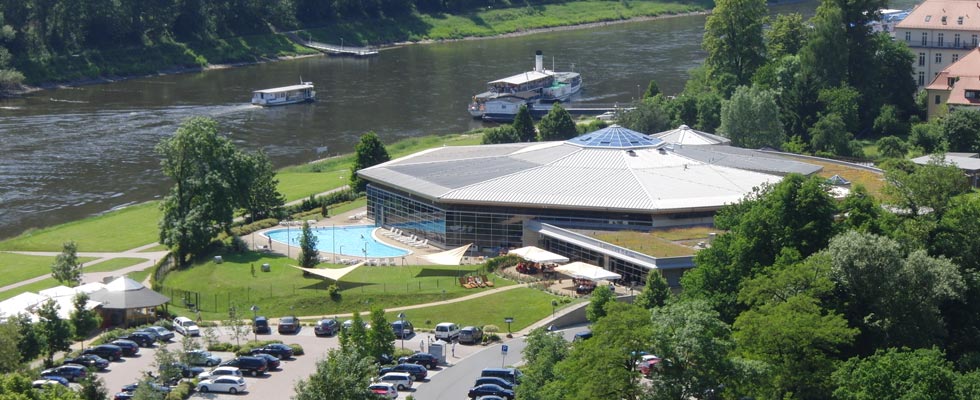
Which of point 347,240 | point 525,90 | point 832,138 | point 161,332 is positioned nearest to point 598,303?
point 161,332

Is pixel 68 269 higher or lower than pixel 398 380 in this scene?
higher

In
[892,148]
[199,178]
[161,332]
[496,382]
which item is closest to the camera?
[496,382]

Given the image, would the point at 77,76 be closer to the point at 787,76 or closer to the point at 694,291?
the point at 787,76

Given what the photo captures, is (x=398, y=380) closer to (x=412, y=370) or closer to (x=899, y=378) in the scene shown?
(x=412, y=370)

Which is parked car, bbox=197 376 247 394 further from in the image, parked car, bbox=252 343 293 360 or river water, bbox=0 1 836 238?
river water, bbox=0 1 836 238

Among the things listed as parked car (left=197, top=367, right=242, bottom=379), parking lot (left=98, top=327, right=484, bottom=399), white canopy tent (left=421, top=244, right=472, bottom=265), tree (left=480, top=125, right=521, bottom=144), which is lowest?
parking lot (left=98, top=327, right=484, bottom=399)

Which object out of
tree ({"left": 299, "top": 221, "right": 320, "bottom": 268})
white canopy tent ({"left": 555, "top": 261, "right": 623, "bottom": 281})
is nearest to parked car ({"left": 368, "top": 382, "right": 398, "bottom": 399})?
white canopy tent ({"left": 555, "top": 261, "right": 623, "bottom": 281})

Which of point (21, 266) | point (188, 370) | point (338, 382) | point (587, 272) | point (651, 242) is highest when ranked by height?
point (651, 242)
